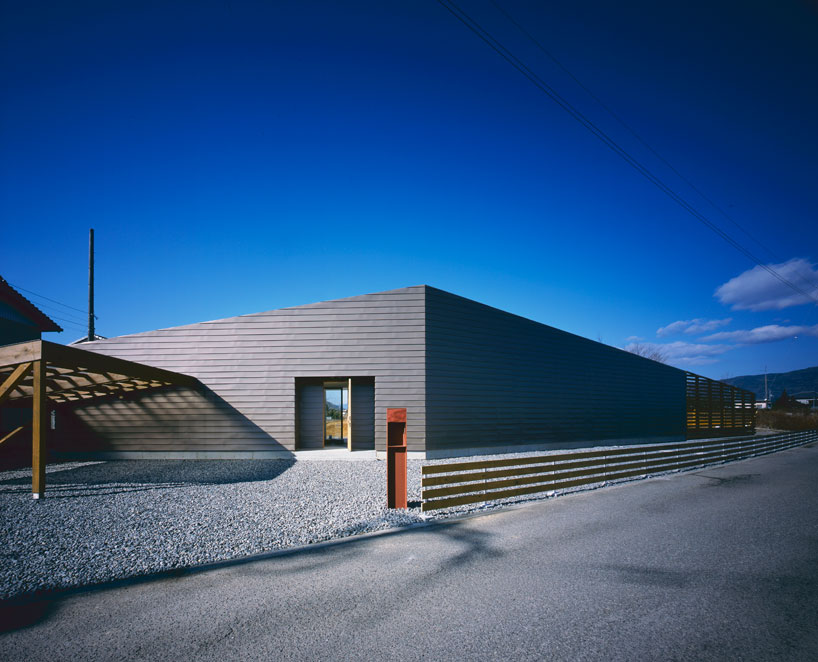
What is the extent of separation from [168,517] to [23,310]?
19216 mm

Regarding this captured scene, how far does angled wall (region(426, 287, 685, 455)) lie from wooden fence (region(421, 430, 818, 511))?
337cm

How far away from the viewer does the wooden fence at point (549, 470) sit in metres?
7.12

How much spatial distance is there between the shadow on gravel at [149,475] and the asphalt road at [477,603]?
585 cm

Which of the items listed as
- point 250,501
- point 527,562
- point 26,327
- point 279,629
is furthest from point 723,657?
point 26,327

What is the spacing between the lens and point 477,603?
12.3 ft

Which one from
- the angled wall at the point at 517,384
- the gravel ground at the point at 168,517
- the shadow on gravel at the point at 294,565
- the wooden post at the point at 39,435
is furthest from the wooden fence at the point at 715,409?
the wooden post at the point at 39,435

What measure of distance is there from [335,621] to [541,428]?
13.8 m

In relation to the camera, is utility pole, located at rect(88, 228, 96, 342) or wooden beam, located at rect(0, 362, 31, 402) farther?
utility pole, located at rect(88, 228, 96, 342)

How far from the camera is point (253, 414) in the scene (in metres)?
13.8

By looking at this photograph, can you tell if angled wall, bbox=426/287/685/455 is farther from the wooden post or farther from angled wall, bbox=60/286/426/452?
the wooden post

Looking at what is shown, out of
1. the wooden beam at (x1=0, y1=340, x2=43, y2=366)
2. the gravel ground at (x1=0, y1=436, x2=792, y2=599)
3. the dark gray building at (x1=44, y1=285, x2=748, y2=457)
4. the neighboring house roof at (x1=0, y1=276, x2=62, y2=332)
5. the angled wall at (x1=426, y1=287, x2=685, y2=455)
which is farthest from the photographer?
the neighboring house roof at (x1=0, y1=276, x2=62, y2=332)

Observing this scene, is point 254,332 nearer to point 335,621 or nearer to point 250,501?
point 250,501

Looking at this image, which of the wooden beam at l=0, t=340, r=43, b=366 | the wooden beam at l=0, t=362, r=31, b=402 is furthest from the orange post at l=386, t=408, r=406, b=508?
the wooden beam at l=0, t=362, r=31, b=402

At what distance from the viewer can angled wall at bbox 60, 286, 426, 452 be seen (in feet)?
44.9
